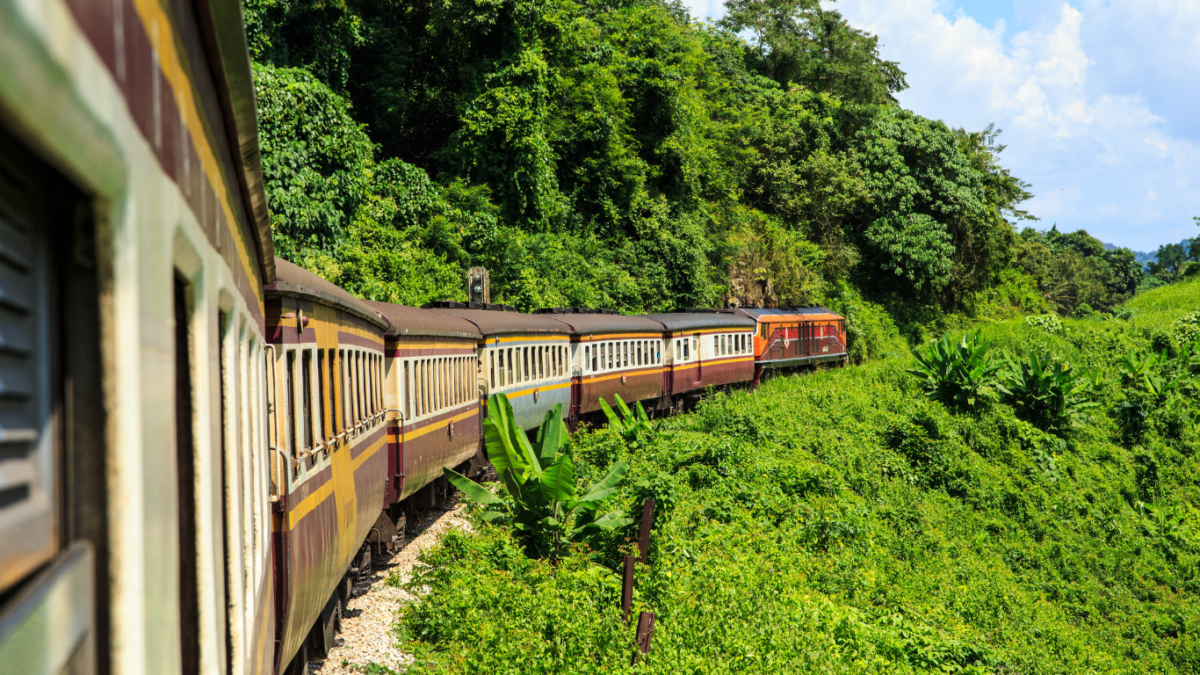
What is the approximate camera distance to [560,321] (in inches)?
709

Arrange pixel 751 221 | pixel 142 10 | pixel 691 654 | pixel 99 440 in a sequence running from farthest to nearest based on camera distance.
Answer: pixel 751 221 < pixel 691 654 < pixel 142 10 < pixel 99 440

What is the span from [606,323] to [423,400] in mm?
10087

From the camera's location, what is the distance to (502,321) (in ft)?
47.6

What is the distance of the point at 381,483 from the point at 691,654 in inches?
132

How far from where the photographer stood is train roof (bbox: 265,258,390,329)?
4.90 m

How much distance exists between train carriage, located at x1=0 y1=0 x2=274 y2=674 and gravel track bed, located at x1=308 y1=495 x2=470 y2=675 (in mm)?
6086

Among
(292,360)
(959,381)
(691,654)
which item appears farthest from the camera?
(959,381)

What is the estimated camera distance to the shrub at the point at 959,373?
23.5m

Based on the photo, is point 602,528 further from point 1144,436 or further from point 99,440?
point 1144,436

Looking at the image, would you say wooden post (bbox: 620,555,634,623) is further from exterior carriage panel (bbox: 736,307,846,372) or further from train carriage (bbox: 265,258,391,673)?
exterior carriage panel (bbox: 736,307,846,372)

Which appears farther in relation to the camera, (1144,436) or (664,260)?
(664,260)

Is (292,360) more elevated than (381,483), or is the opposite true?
(292,360)

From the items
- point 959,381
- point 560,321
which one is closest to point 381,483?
point 560,321

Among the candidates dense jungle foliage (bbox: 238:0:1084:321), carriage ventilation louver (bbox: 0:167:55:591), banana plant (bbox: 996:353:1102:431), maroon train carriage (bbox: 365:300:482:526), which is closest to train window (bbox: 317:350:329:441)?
maroon train carriage (bbox: 365:300:482:526)
